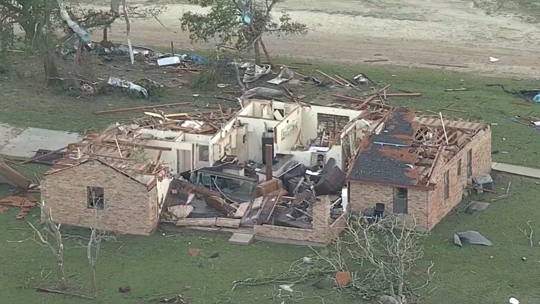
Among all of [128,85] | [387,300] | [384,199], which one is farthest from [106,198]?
[128,85]

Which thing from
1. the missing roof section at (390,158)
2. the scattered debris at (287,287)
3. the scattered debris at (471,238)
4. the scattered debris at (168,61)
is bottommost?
the scattered debris at (168,61)

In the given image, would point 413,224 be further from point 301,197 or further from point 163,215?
point 163,215

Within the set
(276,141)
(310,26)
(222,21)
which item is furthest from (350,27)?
(276,141)

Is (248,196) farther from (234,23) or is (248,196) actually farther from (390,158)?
(234,23)

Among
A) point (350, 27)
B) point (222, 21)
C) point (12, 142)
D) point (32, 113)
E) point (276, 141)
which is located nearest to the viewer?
point (276, 141)

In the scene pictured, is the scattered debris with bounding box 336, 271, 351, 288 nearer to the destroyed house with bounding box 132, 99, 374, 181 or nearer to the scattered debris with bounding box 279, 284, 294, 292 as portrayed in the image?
the scattered debris with bounding box 279, 284, 294, 292

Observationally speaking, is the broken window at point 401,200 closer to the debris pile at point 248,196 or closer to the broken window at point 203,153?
the debris pile at point 248,196

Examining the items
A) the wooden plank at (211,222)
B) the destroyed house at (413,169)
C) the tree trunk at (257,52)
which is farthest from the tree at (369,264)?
the tree trunk at (257,52)
